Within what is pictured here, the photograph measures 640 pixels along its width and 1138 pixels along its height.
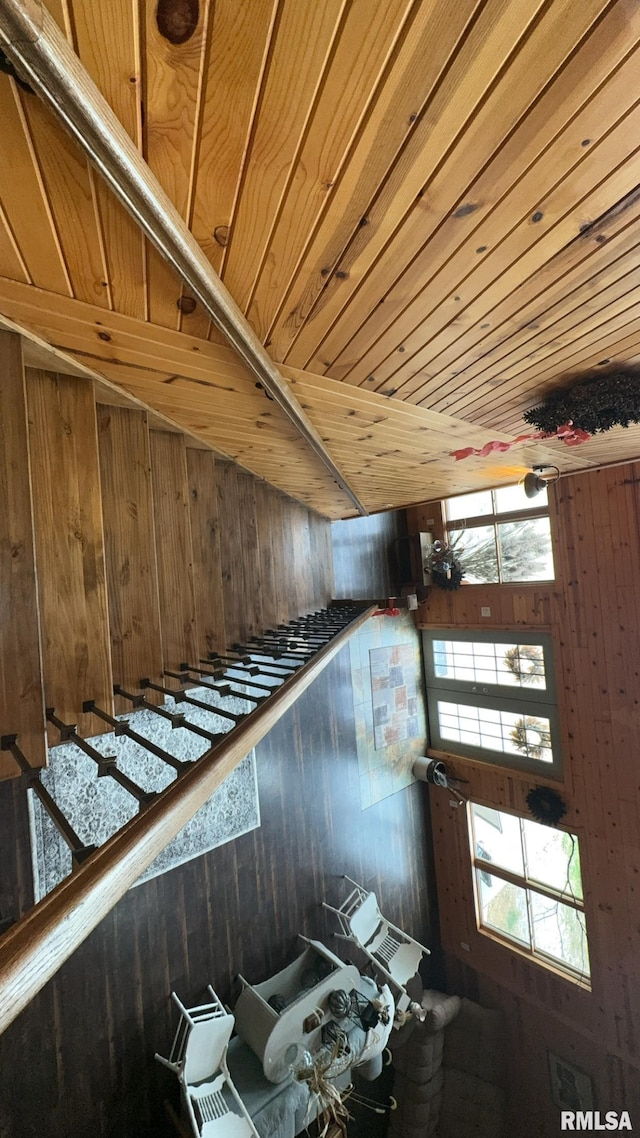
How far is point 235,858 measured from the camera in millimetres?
3164

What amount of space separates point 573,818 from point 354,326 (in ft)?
14.6

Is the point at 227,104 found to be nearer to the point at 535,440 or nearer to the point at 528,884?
the point at 535,440

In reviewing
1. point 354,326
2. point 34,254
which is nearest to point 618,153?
point 354,326

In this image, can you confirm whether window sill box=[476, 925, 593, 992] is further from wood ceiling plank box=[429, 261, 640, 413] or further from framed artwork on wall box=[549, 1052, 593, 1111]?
wood ceiling plank box=[429, 261, 640, 413]

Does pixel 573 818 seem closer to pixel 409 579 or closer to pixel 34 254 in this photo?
pixel 409 579

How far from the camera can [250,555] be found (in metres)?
2.60

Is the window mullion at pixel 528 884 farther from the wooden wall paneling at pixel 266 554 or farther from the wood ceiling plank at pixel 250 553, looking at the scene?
the wood ceiling plank at pixel 250 553

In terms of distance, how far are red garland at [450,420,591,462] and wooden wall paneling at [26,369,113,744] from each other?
5.61 feet

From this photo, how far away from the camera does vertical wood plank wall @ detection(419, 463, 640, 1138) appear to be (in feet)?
12.0

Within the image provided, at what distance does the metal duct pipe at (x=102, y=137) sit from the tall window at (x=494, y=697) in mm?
4223

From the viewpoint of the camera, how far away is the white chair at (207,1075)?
7.61 ft

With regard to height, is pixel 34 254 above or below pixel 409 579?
above

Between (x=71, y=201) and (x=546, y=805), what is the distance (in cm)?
492

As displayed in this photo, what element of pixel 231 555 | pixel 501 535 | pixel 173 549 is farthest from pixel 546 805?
pixel 173 549
